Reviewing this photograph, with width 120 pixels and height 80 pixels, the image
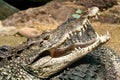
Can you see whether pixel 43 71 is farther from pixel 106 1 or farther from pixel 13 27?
pixel 106 1

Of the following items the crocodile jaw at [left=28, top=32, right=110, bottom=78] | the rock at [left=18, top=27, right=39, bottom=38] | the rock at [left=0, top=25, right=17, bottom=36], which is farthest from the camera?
the rock at [left=0, top=25, right=17, bottom=36]

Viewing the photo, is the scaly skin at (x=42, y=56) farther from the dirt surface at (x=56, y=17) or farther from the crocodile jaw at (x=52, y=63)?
the dirt surface at (x=56, y=17)

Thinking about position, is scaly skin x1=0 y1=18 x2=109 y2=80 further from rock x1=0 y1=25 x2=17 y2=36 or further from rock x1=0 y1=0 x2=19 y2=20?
rock x1=0 y1=0 x2=19 y2=20

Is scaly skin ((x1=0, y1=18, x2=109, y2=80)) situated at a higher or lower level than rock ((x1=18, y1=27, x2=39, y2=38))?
higher

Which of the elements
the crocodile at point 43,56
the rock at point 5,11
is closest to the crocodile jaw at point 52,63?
the crocodile at point 43,56

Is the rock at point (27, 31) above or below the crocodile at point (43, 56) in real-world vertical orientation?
below

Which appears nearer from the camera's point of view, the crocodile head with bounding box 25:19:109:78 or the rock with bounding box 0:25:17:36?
the crocodile head with bounding box 25:19:109:78

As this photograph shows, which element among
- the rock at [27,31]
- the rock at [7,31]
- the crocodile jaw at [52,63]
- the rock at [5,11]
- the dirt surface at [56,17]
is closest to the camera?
the crocodile jaw at [52,63]

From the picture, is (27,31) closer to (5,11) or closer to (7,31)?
(7,31)

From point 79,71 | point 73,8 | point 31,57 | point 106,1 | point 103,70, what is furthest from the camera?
point 106,1

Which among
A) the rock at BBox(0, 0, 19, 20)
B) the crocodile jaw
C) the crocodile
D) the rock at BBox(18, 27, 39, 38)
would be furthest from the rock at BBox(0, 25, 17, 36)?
the crocodile jaw

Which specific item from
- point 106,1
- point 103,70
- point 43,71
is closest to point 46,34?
point 43,71
